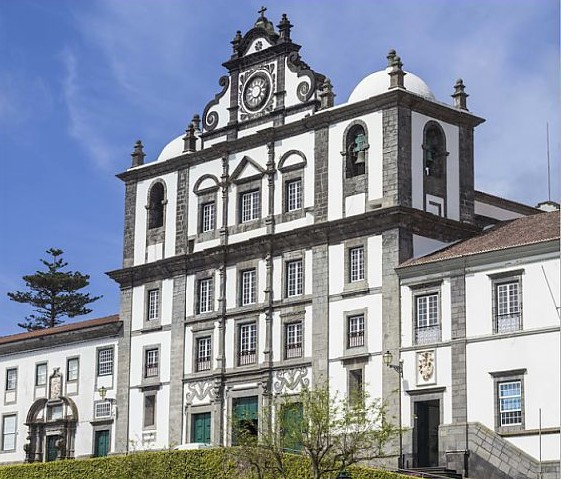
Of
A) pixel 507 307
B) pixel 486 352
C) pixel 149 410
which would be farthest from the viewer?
pixel 149 410

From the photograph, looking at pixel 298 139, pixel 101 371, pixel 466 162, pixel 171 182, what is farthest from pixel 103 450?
pixel 466 162

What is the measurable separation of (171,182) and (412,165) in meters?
13.0

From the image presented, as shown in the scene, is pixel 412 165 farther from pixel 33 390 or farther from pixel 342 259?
pixel 33 390

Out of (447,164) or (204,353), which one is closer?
(447,164)

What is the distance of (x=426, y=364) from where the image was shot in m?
49.4

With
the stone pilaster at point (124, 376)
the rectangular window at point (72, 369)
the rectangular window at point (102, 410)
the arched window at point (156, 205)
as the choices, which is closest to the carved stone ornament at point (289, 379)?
the stone pilaster at point (124, 376)

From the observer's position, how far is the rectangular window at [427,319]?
163 feet

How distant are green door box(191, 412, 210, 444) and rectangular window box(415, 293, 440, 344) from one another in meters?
11.3

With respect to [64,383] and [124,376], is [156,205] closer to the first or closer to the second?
[124,376]

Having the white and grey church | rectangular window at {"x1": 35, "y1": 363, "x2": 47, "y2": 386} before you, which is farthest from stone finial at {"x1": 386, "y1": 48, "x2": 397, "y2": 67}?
rectangular window at {"x1": 35, "y1": 363, "x2": 47, "y2": 386}

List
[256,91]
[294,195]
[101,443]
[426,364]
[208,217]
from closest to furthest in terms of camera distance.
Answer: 1. [426,364]
2. [294,195]
3. [256,91]
4. [208,217]
5. [101,443]

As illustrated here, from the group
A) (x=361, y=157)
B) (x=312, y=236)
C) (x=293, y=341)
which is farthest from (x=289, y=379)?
(x=361, y=157)

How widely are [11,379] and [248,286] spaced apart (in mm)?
16390

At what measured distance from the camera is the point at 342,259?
53344 millimetres
